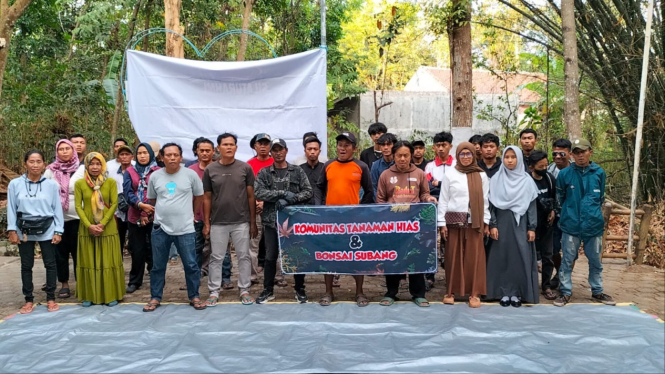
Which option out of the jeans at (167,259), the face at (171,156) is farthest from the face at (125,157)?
the jeans at (167,259)

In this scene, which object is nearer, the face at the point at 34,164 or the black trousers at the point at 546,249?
the face at the point at 34,164

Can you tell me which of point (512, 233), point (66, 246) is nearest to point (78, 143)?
point (66, 246)

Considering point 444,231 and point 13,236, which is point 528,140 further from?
point 13,236

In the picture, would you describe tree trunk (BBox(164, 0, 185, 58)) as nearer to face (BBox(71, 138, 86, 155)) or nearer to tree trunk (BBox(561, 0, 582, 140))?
face (BBox(71, 138, 86, 155))

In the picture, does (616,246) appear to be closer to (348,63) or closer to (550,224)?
(550,224)

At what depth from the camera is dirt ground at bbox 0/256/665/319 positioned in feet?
16.2

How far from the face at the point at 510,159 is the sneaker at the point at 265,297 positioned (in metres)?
2.45

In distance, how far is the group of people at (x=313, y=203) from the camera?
4648mm

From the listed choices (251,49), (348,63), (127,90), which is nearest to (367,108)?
(348,63)

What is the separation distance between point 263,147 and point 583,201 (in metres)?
3.03

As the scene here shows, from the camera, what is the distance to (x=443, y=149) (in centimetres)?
534

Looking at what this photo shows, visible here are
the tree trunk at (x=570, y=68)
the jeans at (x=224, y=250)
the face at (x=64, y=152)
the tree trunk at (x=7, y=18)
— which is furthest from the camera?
the tree trunk at (x=7, y=18)

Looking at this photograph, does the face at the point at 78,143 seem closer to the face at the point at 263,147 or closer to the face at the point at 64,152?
the face at the point at 64,152

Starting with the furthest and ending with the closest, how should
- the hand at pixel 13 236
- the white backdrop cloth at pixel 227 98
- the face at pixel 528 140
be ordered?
the white backdrop cloth at pixel 227 98 → the face at pixel 528 140 → the hand at pixel 13 236
